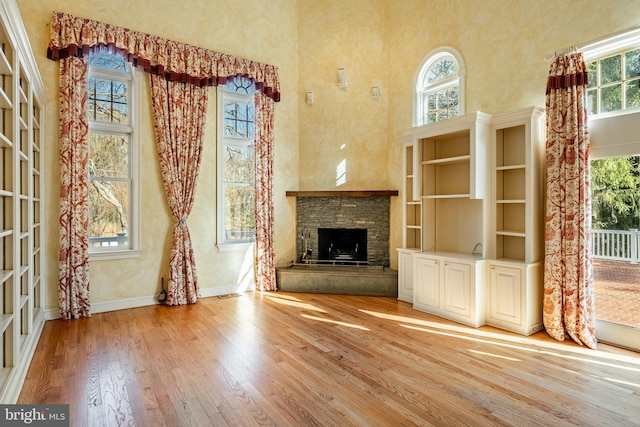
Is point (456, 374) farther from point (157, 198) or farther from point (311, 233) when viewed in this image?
point (157, 198)

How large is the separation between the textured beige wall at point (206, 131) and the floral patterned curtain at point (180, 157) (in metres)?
0.15

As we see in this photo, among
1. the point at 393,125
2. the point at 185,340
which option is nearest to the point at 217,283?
the point at 185,340

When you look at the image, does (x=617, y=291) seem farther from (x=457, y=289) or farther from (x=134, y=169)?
(x=134, y=169)

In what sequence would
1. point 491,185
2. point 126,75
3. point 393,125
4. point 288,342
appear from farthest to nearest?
point 393,125, point 126,75, point 491,185, point 288,342

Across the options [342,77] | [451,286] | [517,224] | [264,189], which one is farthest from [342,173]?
[517,224]

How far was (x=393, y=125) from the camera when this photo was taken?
19.7ft

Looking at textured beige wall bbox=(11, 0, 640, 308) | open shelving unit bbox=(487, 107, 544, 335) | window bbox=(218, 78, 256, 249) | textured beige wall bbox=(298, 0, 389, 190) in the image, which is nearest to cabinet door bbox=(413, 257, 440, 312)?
open shelving unit bbox=(487, 107, 544, 335)

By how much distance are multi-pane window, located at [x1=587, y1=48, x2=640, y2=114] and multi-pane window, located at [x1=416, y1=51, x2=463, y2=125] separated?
1573 millimetres

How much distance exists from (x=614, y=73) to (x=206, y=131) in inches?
193

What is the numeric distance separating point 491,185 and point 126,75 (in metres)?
4.82

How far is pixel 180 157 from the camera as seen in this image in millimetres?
5172

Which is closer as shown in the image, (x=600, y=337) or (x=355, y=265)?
(x=600, y=337)

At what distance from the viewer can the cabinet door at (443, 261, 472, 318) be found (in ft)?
13.9

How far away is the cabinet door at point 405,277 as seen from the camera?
5.28 meters
